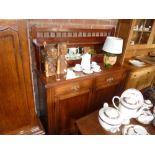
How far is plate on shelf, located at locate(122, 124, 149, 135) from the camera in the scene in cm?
97

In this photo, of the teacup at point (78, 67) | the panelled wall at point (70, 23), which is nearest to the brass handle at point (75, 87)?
the teacup at point (78, 67)

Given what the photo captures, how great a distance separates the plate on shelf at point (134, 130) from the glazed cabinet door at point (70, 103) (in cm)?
58

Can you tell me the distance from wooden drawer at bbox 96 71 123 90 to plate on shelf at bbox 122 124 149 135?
24.2 inches

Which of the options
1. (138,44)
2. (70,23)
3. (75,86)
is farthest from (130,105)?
(138,44)

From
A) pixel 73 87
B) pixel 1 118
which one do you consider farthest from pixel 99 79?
pixel 1 118

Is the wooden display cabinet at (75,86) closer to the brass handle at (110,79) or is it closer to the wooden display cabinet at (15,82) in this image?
the brass handle at (110,79)

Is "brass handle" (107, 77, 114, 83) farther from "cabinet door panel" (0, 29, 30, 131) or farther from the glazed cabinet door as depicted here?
"cabinet door panel" (0, 29, 30, 131)

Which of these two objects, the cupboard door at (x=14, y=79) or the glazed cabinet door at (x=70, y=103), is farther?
the glazed cabinet door at (x=70, y=103)

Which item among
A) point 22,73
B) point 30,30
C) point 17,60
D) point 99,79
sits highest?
point 30,30

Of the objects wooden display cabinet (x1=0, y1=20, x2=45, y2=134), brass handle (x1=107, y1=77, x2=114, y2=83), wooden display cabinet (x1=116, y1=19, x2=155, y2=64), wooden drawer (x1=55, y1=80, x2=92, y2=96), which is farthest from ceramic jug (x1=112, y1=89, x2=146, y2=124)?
wooden display cabinet (x1=116, y1=19, x2=155, y2=64)

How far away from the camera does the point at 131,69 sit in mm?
1819

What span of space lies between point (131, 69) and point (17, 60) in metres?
1.40

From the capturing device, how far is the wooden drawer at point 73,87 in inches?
51.3

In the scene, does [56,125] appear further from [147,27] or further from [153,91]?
[147,27]
